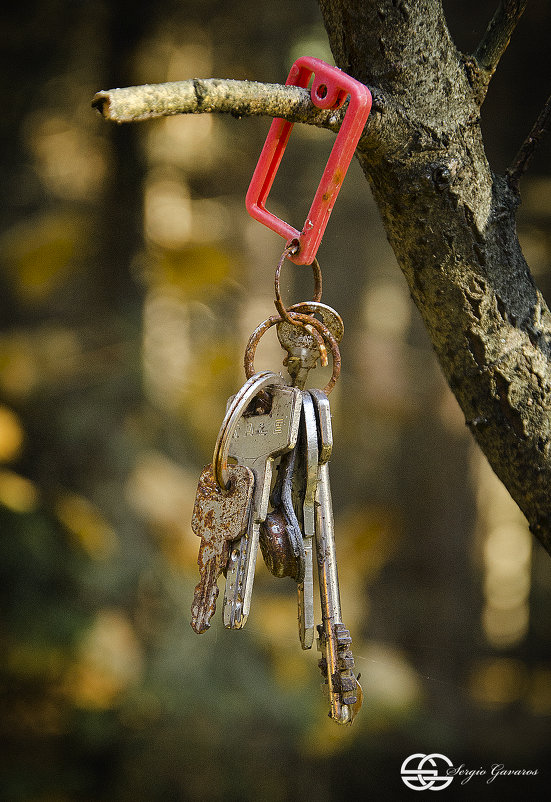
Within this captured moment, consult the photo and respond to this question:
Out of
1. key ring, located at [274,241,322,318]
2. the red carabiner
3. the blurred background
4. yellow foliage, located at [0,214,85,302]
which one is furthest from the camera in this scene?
yellow foliage, located at [0,214,85,302]

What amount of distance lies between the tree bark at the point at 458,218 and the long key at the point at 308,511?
0.57 feet

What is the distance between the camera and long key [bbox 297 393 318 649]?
2.42 feet

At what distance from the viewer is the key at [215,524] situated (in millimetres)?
742

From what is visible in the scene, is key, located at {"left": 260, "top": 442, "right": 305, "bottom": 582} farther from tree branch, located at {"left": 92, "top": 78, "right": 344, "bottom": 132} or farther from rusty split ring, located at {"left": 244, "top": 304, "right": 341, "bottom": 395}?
tree branch, located at {"left": 92, "top": 78, "right": 344, "bottom": 132}

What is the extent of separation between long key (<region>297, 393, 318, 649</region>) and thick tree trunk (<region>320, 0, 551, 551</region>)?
0.18 meters

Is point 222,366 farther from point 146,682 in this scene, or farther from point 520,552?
point 520,552

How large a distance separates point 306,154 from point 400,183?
63.8 inches

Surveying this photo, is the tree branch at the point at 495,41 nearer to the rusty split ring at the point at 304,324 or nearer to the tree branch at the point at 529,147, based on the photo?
the tree branch at the point at 529,147

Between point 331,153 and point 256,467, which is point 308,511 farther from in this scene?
point 331,153
